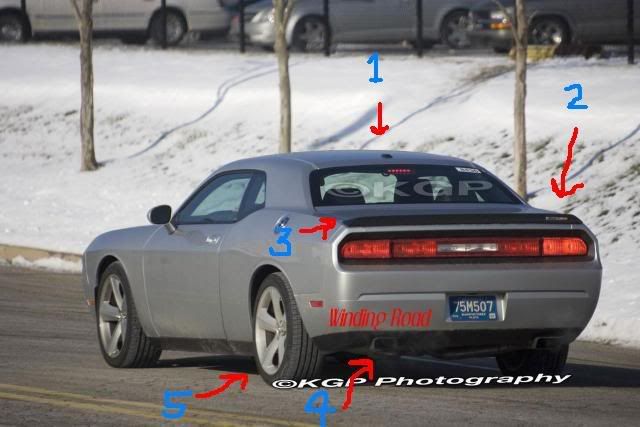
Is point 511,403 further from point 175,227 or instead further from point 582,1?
point 582,1

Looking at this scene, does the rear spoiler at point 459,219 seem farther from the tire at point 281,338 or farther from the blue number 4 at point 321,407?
the blue number 4 at point 321,407

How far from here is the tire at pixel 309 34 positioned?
33062mm

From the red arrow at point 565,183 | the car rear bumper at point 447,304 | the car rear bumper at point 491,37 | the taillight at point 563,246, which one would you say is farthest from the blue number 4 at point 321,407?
the car rear bumper at point 491,37

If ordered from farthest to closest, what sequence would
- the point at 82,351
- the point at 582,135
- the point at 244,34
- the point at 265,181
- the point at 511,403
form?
the point at 244,34 < the point at 582,135 < the point at 82,351 < the point at 265,181 < the point at 511,403

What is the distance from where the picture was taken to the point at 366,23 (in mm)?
32406

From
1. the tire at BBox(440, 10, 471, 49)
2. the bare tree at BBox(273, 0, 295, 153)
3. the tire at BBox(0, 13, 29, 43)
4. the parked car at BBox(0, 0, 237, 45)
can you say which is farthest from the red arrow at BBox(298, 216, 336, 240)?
the tire at BBox(0, 13, 29, 43)

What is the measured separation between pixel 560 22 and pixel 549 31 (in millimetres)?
265

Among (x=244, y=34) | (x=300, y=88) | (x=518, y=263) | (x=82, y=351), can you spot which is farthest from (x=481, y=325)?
(x=244, y=34)

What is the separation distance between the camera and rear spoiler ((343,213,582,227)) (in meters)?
8.83

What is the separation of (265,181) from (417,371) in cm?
169

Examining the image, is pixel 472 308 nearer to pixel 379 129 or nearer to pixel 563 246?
pixel 563 246

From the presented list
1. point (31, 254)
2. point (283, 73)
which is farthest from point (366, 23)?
point (31, 254)

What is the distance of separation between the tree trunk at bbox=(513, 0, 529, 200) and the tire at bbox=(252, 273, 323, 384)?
1093 centimetres

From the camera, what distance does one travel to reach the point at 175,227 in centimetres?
1059
